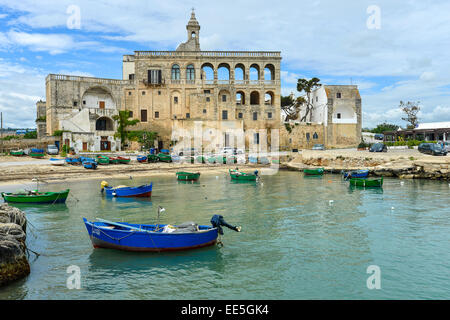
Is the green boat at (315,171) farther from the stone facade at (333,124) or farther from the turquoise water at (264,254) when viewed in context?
the stone facade at (333,124)

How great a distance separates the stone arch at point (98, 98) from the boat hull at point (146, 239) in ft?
166

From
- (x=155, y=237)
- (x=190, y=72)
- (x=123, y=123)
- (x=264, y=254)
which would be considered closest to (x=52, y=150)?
(x=123, y=123)

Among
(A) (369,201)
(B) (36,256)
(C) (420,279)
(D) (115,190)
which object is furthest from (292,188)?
(B) (36,256)

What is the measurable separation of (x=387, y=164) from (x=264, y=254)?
31837 mm

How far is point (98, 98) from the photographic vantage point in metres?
62.1

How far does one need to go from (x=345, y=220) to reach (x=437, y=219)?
486 cm

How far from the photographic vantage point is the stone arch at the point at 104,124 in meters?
59.9

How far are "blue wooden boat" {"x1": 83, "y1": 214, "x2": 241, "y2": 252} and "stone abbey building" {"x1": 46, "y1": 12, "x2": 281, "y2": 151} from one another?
154 ft

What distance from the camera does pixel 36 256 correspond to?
45.3ft

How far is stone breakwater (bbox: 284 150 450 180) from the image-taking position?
124 ft

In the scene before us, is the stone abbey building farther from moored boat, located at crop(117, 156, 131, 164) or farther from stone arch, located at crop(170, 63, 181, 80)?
moored boat, located at crop(117, 156, 131, 164)

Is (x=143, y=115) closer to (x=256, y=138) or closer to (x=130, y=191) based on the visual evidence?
(x=256, y=138)

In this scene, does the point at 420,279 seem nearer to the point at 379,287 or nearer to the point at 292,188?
the point at 379,287
